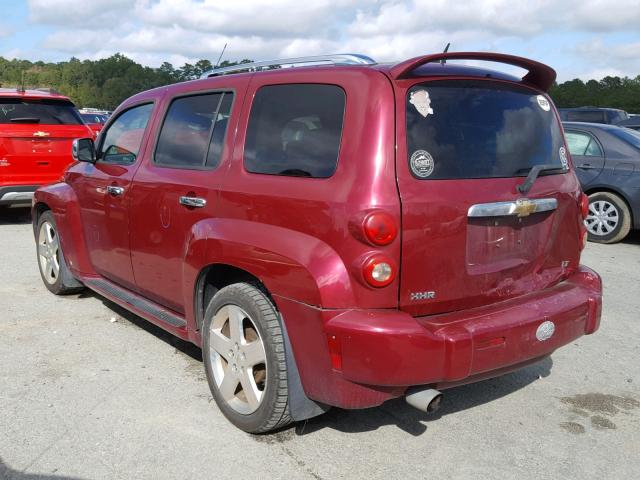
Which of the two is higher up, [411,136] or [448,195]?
[411,136]

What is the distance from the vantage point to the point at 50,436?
3252 mm

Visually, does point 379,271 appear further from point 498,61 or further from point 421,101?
point 498,61

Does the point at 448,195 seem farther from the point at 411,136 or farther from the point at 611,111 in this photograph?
the point at 611,111

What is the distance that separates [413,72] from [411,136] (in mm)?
311

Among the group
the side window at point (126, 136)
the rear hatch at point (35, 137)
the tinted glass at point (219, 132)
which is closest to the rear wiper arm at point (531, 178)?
the tinted glass at point (219, 132)

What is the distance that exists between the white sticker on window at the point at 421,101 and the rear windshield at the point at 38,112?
25.5 ft

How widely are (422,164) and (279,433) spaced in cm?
157

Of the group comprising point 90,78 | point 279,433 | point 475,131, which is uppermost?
point 90,78

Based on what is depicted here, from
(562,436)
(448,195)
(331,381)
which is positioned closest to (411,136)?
(448,195)

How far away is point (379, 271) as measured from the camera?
2727 mm

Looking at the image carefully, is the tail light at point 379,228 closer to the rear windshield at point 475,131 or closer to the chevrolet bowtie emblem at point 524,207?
the rear windshield at point 475,131

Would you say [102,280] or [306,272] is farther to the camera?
[102,280]

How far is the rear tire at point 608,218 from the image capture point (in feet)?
28.0

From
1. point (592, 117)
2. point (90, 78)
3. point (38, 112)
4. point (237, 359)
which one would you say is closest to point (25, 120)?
point (38, 112)
